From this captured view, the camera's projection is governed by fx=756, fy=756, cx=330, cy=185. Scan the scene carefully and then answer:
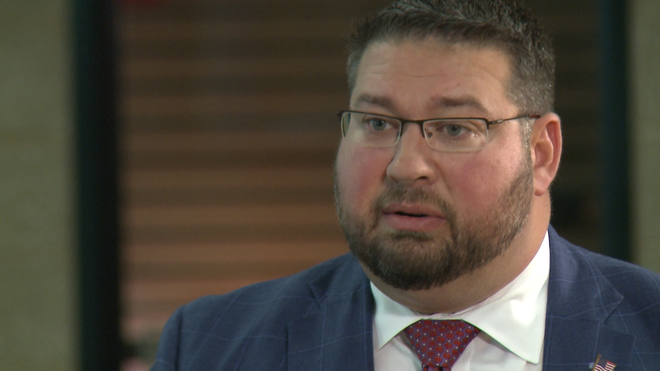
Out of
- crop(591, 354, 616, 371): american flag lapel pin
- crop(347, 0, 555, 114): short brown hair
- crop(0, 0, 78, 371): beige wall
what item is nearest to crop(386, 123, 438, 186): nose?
crop(347, 0, 555, 114): short brown hair

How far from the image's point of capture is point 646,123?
2.77 meters

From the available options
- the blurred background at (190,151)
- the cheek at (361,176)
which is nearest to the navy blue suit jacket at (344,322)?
the cheek at (361,176)

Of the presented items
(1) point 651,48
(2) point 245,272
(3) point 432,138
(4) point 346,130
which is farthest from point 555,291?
(2) point 245,272

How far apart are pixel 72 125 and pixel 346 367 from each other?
1737 millimetres

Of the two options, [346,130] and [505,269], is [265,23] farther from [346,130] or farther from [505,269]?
[505,269]

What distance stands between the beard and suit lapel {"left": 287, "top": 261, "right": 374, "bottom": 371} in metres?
0.17

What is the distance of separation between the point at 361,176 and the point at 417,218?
0.16 metres

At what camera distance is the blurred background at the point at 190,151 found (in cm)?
286

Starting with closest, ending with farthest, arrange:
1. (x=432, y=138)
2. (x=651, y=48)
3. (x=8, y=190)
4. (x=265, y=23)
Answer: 1. (x=432, y=138)
2. (x=651, y=48)
3. (x=8, y=190)
4. (x=265, y=23)

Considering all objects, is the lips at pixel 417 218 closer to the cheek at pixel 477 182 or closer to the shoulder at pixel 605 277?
the cheek at pixel 477 182

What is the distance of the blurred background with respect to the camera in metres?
2.86

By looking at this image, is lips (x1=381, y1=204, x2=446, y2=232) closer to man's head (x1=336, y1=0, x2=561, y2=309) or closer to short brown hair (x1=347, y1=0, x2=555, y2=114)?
man's head (x1=336, y1=0, x2=561, y2=309)

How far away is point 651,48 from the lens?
9.04 ft

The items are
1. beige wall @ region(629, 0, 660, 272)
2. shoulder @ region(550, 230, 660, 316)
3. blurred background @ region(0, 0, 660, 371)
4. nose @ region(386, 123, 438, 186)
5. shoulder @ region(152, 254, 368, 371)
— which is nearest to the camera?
nose @ region(386, 123, 438, 186)
